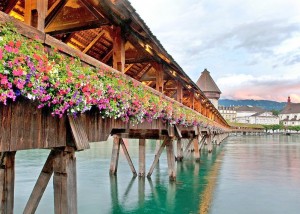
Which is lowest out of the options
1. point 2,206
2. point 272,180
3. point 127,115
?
point 272,180

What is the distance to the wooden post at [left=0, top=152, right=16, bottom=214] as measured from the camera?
638 centimetres

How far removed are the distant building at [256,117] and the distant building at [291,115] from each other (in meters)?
4.57

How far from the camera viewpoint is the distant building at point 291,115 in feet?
526

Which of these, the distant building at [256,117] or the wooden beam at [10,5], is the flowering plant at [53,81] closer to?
the wooden beam at [10,5]

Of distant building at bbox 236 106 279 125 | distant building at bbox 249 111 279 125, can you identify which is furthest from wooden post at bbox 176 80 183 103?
distant building at bbox 249 111 279 125

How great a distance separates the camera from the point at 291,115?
166 metres

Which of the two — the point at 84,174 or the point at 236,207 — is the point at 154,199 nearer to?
the point at 236,207

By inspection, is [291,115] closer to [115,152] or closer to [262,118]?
[262,118]

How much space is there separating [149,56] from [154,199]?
5973 mm

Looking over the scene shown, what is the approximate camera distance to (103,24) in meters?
5.84

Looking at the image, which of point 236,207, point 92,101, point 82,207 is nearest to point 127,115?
point 92,101

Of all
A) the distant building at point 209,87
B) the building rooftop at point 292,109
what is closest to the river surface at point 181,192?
the distant building at point 209,87

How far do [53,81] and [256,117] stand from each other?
17168cm

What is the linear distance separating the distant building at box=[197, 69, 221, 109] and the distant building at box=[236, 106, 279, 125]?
332 ft
